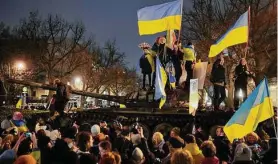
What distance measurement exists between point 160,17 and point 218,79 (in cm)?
305

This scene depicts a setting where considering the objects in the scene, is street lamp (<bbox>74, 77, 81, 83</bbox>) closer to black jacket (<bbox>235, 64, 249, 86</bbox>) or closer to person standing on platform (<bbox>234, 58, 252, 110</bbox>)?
person standing on platform (<bbox>234, 58, 252, 110</bbox>)

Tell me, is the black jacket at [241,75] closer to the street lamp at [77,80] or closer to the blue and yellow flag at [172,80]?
the blue and yellow flag at [172,80]

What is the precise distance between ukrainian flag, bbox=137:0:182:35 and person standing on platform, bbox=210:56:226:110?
200 cm

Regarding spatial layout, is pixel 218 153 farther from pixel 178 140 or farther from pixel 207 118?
pixel 207 118

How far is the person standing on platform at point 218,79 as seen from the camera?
15047 mm

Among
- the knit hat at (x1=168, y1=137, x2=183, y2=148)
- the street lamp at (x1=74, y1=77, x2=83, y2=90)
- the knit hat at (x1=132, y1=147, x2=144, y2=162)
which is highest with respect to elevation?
the street lamp at (x1=74, y1=77, x2=83, y2=90)

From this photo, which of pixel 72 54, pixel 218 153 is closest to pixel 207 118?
pixel 218 153

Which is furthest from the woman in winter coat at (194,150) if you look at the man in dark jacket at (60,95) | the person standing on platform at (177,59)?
the man in dark jacket at (60,95)

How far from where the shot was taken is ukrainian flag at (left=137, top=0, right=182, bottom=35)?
579 inches

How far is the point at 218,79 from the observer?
15.2 m

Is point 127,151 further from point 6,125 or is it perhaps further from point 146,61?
point 146,61

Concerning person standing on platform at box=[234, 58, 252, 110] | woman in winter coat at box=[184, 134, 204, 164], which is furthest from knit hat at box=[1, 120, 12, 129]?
woman in winter coat at box=[184, 134, 204, 164]

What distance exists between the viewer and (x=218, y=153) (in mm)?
8508

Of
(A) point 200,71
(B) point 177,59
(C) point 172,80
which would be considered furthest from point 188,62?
(C) point 172,80
